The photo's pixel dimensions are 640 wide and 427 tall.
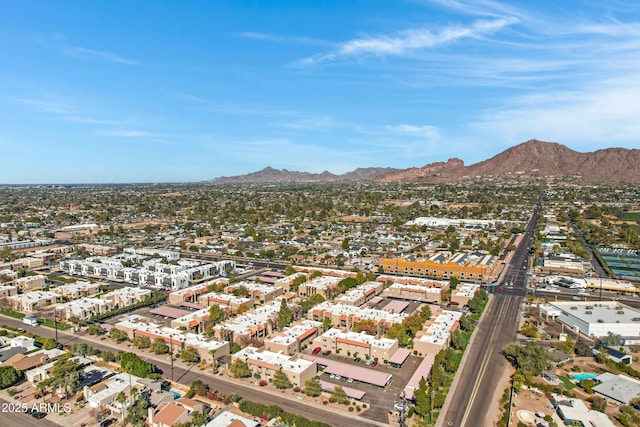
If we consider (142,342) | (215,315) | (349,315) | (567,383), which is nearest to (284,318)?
(349,315)

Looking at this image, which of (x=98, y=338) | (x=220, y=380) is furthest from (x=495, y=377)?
(x=98, y=338)

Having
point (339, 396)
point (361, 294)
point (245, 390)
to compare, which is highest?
point (361, 294)

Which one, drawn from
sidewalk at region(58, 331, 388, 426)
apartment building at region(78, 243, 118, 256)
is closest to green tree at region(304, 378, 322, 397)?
sidewalk at region(58, 331, 388, 426)

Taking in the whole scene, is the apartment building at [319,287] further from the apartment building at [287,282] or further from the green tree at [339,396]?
the green tree at [339,396]

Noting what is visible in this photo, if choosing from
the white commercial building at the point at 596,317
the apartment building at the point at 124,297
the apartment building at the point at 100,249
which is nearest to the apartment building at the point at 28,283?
the apartment building at the point at 124,297

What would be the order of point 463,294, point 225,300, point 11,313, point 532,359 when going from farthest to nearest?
1. point 463,294
2. point 225,300
3. point 11,313
4. point 532,359

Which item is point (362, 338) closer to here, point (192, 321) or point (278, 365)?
point (278, 365)
